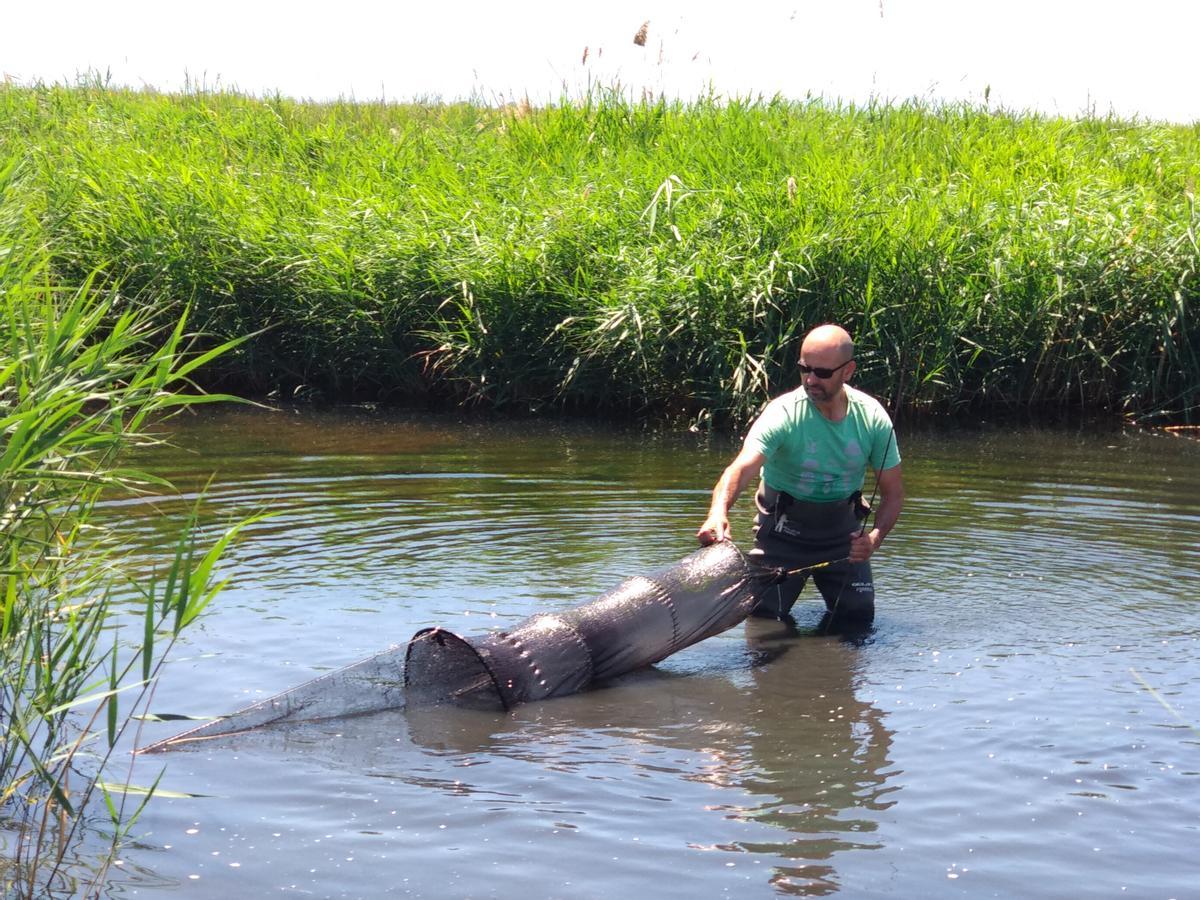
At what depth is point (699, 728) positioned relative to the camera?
16.3 ft

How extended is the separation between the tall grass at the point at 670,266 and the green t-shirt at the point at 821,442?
472 cm

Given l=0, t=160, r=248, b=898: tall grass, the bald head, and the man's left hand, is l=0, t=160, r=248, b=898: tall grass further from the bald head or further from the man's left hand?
the man's left hand

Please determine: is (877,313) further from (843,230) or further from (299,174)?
(299,174)

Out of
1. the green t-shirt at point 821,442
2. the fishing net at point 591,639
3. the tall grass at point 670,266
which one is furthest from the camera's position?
the tall grass at point 670,266

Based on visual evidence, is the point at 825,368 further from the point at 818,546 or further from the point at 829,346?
the point at 818,546

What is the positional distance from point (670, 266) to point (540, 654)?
670cm

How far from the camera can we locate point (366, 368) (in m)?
12.7

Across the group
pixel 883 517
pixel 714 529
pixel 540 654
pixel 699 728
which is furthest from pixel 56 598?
pixel 883 517

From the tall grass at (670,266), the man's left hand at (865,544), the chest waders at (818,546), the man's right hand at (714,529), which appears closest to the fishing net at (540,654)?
the man's right hand at (714,529)

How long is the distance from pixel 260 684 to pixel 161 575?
1511mm

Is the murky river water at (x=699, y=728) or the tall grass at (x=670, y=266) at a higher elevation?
the tall grass at (x=670, y=266)

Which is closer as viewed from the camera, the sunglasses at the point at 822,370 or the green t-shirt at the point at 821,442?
the sunglasses at the point at 822,370

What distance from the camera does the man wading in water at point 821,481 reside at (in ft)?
18.7

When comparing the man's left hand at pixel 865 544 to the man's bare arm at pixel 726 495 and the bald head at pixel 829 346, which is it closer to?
the man's bare arm at pixel 726 495
